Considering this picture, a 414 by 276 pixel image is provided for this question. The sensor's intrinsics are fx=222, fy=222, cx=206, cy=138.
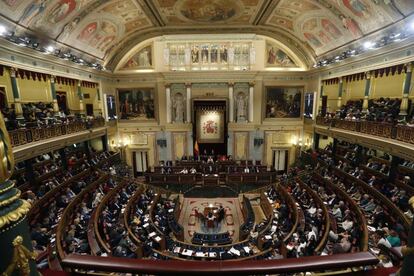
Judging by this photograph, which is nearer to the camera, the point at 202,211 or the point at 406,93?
the point at 406,93

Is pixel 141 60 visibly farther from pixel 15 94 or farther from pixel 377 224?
pixel 377 224

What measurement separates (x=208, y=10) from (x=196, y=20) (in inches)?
57.2

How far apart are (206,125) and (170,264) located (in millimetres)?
17043

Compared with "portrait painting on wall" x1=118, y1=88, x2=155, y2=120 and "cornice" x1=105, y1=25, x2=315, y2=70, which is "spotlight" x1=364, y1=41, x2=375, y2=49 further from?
"portrait painting on wall" x1=118, y1=88, x2=155, y2=120

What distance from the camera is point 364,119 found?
→ 11.5 meters

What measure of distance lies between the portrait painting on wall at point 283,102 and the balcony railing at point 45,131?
13.7 meters

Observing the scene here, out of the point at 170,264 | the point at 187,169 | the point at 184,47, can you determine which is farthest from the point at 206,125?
the point at 170,264

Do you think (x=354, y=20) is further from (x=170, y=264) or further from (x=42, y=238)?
(x=42, y=238)

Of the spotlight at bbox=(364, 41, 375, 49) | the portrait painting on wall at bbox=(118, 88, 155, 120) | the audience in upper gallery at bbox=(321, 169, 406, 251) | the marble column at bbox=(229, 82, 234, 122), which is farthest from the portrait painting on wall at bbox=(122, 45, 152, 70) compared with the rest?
the audience in upper gallery at bbox=(321, 169, 406, 251)

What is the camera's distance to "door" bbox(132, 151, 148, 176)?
64.1 ft

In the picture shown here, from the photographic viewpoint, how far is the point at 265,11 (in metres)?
14.0

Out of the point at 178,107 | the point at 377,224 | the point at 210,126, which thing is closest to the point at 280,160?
the point at 210,126

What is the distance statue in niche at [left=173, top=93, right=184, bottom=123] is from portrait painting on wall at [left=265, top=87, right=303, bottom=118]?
7168 millimetres

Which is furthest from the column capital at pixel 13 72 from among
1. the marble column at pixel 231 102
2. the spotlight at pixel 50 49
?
the marble column at pixel 231 102
